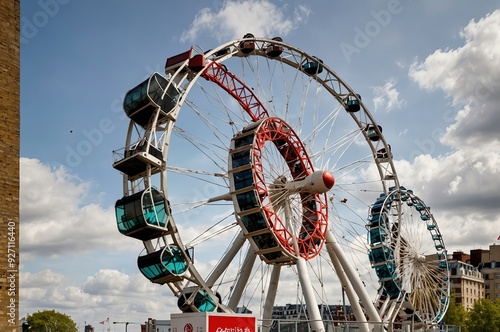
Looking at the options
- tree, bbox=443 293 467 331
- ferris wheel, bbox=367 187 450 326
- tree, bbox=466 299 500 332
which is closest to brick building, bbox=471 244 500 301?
tree, bbox=443 293 467 331

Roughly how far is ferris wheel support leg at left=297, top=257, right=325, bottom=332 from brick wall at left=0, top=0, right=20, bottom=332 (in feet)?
61.3

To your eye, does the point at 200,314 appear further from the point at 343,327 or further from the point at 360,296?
the point at 360,296

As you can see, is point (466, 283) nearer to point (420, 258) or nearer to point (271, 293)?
point (420, 258)

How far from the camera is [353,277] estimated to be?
51.1 meters

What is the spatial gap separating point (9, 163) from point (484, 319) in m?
87.1

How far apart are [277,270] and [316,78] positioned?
1683 cm

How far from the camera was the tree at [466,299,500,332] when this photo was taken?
99.9 m

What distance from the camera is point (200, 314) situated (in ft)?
107

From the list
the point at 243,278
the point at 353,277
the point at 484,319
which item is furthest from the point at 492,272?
the point at 243,278

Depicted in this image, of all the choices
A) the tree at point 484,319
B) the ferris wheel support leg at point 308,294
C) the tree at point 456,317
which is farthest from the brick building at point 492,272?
the ferris wheel support leg at point 308,294

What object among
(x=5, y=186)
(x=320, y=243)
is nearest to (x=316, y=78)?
(x=320, y=243)

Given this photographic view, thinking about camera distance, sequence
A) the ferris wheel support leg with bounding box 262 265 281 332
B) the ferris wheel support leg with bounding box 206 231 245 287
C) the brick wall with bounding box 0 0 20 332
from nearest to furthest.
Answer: the brick wall with bounding box 0 0 20 332 → the ferris wheel support leg with bounding box 206 231 245 287 → the ferris wheel support leg with bounding box 262 265 281 332

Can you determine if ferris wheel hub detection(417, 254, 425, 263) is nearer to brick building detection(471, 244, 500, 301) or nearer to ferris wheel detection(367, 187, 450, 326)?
ferris wheel detection(367, 187, 450, 326)

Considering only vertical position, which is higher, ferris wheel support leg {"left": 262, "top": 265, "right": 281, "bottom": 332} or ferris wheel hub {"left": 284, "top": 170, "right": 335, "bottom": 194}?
ferris wheel hub {"left": 284, "top": 170, "right": 335, "bottom": 194}
